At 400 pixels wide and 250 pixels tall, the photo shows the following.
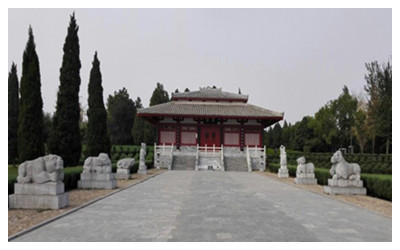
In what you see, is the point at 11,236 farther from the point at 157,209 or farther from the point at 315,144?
the point at 315,144

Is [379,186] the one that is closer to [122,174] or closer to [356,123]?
[122,174]

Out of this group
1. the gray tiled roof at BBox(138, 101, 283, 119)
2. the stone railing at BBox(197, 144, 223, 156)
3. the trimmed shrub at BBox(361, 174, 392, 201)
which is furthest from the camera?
the gray tiled roof at BBox(138, 101, 283, 119)

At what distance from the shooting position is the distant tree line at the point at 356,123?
3412 cm


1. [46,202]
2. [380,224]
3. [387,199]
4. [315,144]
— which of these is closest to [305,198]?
[387,199]

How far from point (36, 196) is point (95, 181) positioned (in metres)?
4.39

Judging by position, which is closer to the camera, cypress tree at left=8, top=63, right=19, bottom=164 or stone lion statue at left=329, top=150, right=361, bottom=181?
stone lion statue at left=329, top=150, right=361, bottom=181

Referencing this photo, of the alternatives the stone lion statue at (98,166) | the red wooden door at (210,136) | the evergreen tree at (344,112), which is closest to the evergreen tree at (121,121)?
the red wooden door at (210,136)

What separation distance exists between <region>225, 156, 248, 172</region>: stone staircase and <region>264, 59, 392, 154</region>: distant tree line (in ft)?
51.5

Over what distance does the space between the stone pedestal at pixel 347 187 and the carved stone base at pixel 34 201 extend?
352 inches

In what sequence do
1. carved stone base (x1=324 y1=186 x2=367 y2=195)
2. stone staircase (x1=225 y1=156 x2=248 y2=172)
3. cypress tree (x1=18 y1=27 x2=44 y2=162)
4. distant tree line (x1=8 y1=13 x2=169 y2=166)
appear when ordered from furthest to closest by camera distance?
1. stone staircase (x1=225 y1=156 x2=248 y2=172)
2. distant tree line (x1=8 y1=13 x2=169 y2=166)
3. cypress tree (x1=18 y1=27 x2=44 y2=162)
4. carved stone base (x1=324 y1=186 x2=367 y2=195)

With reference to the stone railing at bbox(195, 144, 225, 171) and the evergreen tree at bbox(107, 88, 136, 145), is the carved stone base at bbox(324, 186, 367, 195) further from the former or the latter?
the evergreen tree at bbox(107, 88, 136, 145)

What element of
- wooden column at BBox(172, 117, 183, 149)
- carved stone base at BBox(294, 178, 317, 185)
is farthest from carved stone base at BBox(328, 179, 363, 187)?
wooden column at BBox(172, 117, 183, 149)

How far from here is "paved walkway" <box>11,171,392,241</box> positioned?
5.46m

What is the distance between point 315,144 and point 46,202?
47.7 m
